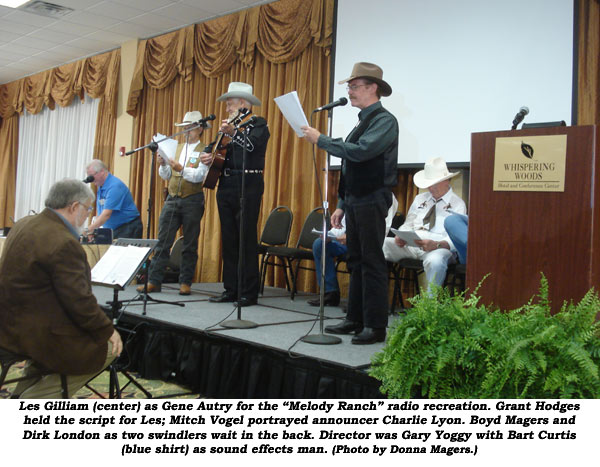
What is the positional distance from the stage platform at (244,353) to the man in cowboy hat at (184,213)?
0.33 metres

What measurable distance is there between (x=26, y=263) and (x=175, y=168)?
269 centimetres

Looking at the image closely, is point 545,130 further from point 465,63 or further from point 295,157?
point 295,157

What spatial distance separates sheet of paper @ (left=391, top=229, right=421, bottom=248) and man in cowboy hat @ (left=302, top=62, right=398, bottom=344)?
2.60ft

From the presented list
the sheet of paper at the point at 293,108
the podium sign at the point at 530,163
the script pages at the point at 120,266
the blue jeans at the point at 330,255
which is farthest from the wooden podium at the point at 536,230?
the blue jeans at the point at 330,255

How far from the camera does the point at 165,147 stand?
16.6 ft

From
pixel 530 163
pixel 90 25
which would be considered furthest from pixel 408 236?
pixel 90 25

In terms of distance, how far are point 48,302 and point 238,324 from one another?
143cm

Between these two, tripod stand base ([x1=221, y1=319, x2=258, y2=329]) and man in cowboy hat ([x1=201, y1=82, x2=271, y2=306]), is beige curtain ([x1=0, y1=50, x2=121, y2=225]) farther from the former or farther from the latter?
tripod stand base ([x1=221, y1=319, x2=258, y2=329])

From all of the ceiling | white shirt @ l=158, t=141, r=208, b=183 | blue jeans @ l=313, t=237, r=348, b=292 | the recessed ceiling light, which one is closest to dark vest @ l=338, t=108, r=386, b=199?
blue jeans @ l=313, t=237, r=348, b=292

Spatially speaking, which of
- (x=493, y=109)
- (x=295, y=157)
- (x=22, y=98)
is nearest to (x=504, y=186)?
(x=493, y=109)
